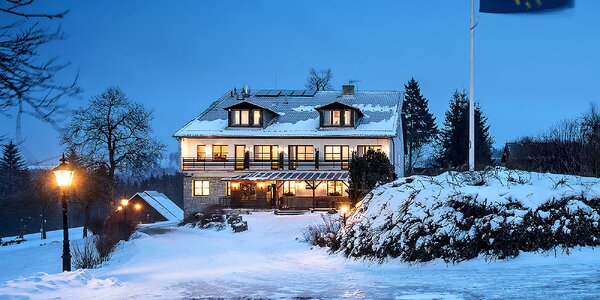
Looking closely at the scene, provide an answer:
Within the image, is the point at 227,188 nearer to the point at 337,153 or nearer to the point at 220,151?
the point at 220,151

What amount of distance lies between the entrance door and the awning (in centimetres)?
123

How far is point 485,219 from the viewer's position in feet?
37.7

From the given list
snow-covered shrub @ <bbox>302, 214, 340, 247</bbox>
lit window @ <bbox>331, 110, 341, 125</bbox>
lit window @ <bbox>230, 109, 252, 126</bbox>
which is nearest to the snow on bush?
snow-covered shrub @ <bbox>302, 214, 340, 247</bbox>

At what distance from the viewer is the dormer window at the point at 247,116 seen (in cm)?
3931

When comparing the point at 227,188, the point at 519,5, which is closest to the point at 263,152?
the point at 227,188

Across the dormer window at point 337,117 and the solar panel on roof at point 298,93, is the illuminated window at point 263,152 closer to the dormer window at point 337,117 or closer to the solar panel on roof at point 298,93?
the dormer window at point 337,117

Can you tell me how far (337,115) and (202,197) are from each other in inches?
462

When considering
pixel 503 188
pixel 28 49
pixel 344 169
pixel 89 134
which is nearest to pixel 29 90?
pixel 28 49

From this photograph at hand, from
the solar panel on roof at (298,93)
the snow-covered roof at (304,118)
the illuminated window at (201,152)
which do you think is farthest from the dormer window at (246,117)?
the solar panel on roof at (298,93)

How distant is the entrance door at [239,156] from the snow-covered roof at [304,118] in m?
1.19

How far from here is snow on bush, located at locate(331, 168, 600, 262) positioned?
11109 millimetres

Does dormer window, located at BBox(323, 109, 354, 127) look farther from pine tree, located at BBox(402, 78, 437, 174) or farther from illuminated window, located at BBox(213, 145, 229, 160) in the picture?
pine tree, located at BBox(402, 78, 437, 174)

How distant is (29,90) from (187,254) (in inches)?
503

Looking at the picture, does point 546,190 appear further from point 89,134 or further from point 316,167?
point 89,134
